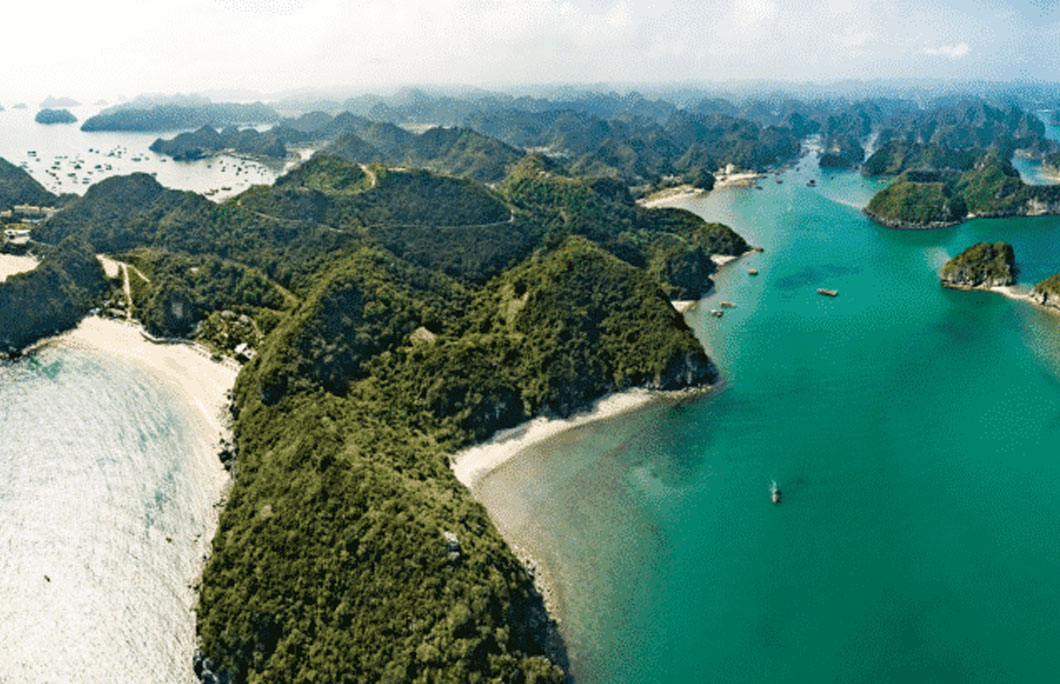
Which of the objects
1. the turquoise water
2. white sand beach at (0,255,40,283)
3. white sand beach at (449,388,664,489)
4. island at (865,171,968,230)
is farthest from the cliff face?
island at (865,171,968,230)

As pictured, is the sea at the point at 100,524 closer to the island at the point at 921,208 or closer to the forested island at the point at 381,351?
the forested island at the point at 381,351

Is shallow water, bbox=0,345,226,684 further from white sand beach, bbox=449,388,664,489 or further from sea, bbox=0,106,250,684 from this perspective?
white sand beach, bbox=449,388,664,489

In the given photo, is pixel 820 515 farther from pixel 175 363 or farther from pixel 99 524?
pixel 175 363

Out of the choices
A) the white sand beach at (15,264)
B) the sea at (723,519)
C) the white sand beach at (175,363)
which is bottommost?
the sea at (723,519)

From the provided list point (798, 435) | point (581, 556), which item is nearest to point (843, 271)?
point (798, 435)

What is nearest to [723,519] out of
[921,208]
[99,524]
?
[99,524]

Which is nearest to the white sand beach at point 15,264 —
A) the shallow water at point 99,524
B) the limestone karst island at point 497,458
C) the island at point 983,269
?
the limestone karst island at point 497,458
